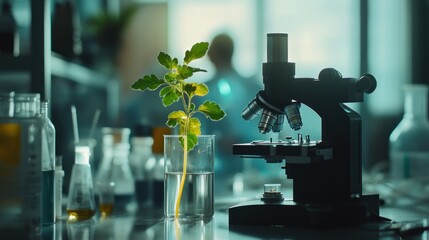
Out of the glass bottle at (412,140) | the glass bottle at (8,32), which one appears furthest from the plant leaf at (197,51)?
the glass bottle at (8,32)

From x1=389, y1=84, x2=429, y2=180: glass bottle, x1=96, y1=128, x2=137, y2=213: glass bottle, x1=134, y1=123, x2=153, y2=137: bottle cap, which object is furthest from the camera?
x1=389, y1=84, x2=429, y2=180: glass bottle

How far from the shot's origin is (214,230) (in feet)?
4.49

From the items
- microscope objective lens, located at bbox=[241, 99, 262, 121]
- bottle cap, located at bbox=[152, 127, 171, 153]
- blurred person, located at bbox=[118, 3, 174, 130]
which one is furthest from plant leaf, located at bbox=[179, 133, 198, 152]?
blurred person, located at bbox=[118, 3, 174, 130]

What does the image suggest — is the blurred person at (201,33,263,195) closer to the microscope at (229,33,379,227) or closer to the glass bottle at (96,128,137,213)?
the glass bottle at (96,128,137,213)

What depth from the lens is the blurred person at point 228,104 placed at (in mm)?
3279

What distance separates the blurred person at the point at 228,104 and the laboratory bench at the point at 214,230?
1367 mm

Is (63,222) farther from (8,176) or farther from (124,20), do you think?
(124,20)

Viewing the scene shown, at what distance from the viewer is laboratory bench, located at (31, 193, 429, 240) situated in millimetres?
1300

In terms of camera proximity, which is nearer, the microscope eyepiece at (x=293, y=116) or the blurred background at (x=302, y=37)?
Answer: the microscope eyepiece at (x=293, y=116)

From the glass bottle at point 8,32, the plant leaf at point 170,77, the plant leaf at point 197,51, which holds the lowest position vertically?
the plant leaf at point 170,77

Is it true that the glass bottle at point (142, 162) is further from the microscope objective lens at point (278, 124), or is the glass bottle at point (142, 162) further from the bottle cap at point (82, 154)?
the microscope objective lens at point (278, 124)

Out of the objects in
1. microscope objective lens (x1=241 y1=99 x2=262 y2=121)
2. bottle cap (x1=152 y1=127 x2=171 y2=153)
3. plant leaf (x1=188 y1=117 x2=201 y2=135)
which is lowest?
bottle cap (x1=152 y1=127 x2=171 y2=153)

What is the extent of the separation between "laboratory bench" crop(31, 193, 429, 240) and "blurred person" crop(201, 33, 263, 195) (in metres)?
1.37

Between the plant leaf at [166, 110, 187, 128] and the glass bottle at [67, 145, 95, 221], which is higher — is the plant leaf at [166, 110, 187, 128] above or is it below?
above
